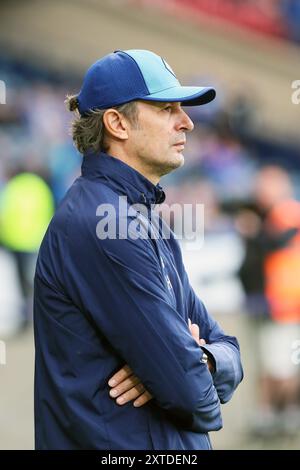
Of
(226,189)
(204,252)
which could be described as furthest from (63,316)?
(226,189)

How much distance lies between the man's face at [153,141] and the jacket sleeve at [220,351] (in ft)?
1.41

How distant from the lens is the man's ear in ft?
9.80

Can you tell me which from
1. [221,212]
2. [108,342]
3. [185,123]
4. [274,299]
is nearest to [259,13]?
[221,212]

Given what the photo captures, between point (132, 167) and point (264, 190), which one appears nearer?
point (132, 167)

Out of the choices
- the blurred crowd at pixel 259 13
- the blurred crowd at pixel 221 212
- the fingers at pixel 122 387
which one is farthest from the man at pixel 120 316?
the blurred crowd at pixel 259 13

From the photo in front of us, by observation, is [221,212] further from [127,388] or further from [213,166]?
[127,388]

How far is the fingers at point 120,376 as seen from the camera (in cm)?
276

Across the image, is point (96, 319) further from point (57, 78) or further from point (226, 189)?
point (57, 78)

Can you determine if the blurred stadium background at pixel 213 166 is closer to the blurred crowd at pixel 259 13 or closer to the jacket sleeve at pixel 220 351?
the blurred crowd at pixel 259 13

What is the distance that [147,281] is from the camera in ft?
9.05

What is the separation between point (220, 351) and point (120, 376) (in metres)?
0.40

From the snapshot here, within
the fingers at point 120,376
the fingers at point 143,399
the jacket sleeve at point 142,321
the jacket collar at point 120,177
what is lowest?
the fingers at point 143,399

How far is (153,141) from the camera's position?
3.00 meters
